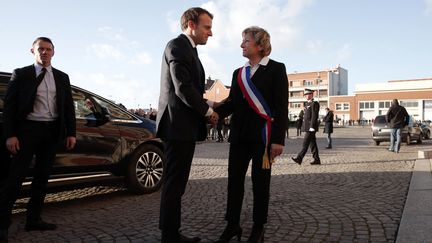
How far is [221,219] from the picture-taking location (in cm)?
461

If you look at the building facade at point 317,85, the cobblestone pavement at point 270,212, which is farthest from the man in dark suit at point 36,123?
the building facade at point 317,85

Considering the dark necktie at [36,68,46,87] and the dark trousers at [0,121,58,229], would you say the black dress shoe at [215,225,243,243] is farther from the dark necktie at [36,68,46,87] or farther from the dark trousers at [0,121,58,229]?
the dark necktie at [36,68,46,87]

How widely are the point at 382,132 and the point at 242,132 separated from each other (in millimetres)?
16476

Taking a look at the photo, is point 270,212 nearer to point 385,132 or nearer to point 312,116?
point 312,116

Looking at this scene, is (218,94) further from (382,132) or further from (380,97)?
(382,132)

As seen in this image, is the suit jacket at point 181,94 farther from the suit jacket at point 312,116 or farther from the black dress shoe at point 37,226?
the suit jacket at point 312,116

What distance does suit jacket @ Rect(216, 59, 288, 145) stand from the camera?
3.62 meters

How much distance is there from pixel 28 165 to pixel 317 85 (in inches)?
4248

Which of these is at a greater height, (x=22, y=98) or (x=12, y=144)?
(x=22, y=98)

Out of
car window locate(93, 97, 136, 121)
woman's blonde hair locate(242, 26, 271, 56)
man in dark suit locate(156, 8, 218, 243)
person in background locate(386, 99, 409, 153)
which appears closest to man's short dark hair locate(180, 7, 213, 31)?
man in dark suit locate(156, 8, 218, 243)

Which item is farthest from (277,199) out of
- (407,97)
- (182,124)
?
(407,97)

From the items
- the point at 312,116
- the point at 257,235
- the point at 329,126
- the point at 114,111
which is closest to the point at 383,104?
the point at 329,126

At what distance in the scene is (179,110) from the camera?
334 centimetres

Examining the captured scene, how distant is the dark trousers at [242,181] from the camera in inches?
144
